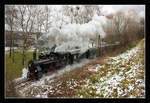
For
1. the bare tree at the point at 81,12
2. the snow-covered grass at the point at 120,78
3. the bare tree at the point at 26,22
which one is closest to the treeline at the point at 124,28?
the snow-covered grass at the point at 120,78

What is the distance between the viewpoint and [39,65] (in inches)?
127

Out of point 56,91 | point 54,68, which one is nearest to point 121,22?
point 54,68

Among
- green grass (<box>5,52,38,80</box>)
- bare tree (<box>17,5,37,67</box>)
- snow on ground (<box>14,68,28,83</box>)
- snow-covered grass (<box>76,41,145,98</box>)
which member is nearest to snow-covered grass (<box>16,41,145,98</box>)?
snow-covered grass (<box>76,41,145,98</box>)

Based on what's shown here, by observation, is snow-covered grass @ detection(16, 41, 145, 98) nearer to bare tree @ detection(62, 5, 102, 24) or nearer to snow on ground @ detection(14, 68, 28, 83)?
snow on ground @ detection(14, 68, 28, 83)

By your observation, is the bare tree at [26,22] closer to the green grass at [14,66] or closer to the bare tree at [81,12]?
the green grass at [14,66]

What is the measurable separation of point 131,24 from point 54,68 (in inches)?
109

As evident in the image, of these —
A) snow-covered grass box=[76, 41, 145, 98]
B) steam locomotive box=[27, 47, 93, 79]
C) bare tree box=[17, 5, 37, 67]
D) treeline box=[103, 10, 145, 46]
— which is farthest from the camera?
treeline box=[103, 10, 145, 46]

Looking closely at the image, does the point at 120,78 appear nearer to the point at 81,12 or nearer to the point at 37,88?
the point at 81,12

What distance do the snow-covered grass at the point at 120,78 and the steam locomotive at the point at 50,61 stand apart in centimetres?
82

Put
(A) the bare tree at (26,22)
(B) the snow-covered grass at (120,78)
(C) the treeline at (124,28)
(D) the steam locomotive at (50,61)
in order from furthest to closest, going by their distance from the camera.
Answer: (C) the treeline at (124,28) → (D) the steam locomotive at (50,61) → (A) the bare tree at (26,22) → (B) the snow-covered grass at (120,78)

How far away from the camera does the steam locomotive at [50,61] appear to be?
122 inches

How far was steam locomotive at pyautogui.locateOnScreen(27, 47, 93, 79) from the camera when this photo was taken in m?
3.10

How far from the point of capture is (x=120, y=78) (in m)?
3.02

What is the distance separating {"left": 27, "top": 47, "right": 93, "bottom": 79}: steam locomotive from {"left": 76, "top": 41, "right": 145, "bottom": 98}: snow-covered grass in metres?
0.82
